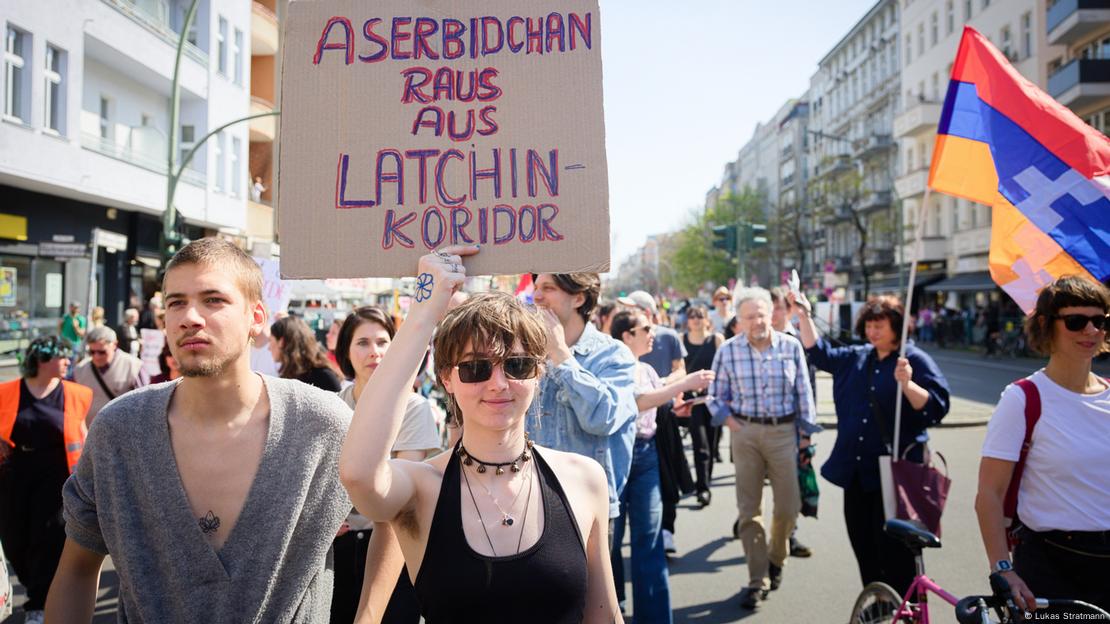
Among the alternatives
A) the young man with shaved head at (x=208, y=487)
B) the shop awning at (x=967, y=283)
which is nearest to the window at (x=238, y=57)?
the young man with shaved head at (x=208, y=487)

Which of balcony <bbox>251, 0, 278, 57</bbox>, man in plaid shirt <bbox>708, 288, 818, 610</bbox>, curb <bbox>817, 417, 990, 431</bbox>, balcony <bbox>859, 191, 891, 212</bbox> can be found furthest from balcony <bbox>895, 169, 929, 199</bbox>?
man in plaid shirt <bbox>708, 288, 818, 610</bbox>

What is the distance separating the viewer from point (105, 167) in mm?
17188

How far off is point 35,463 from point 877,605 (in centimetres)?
502

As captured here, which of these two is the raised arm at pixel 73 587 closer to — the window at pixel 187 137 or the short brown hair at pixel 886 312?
the short brown hair at pixel 886 312

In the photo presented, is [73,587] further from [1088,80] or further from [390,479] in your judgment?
[1088,80]

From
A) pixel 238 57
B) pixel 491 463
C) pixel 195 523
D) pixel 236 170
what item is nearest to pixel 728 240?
pixel 491 463

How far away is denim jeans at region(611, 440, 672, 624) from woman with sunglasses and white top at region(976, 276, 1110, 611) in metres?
1.72

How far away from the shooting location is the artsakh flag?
364 cm

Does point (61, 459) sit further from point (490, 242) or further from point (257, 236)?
point (257, 236)

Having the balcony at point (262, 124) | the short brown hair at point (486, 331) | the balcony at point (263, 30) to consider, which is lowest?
the short brown hair at point (486, 331)

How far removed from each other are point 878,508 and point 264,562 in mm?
3670

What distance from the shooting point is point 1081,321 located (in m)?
3.03

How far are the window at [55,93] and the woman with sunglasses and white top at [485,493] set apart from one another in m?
16.8

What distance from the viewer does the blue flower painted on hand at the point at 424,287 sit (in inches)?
77.2
